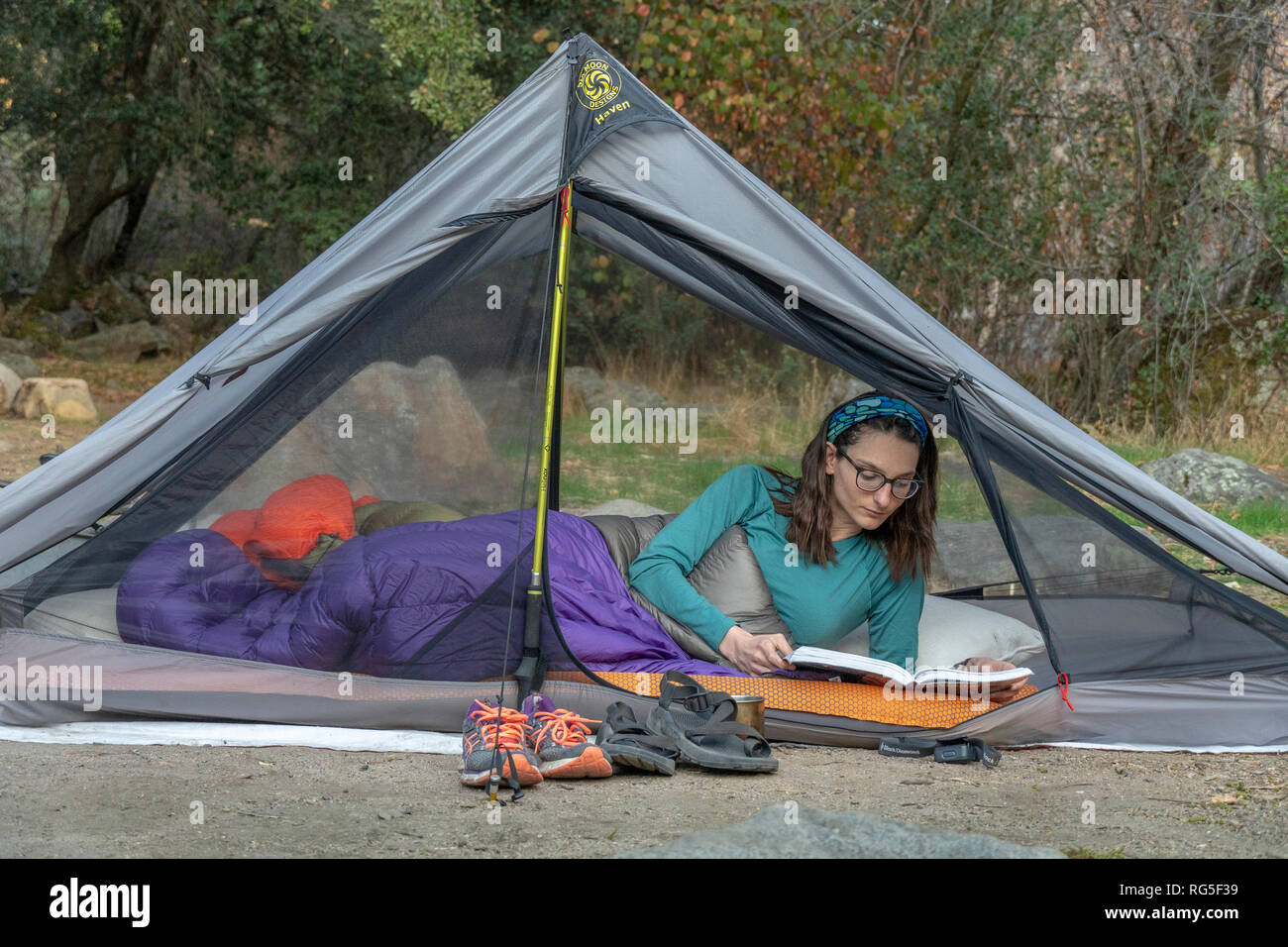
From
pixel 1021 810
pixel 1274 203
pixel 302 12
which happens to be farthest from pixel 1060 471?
pixel 302 12

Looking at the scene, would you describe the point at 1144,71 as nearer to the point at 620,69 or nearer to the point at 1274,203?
the point at 1274,203

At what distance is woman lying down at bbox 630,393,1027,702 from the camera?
3.06 metres

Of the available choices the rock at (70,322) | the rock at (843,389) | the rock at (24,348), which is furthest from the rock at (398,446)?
the rock at (70,322)

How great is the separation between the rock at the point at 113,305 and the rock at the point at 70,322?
0.09 meters

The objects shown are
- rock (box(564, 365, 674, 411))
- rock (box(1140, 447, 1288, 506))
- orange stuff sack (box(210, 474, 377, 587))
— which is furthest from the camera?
rock (box(1140, 447, 1288, 506))

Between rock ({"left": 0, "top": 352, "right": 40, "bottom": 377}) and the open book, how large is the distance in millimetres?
7944

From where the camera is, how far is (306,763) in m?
2.71

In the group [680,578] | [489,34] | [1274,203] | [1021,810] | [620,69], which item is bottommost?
[1021,810]

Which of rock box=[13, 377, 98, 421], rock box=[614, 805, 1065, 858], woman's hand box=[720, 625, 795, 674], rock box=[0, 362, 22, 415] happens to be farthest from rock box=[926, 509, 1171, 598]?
rock box=[0, 362, 22, 415]

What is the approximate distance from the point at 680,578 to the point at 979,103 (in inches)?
247

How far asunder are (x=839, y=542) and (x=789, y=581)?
0.16 m

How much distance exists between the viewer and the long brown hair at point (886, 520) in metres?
3.13

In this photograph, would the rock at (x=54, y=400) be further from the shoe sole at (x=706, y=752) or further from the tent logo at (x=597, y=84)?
the shoe sole at (x=706, y=752)

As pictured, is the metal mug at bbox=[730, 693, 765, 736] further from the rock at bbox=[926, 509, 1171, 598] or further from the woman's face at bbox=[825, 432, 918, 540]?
the rock at bbox=[926, 509, 1171, 598]
